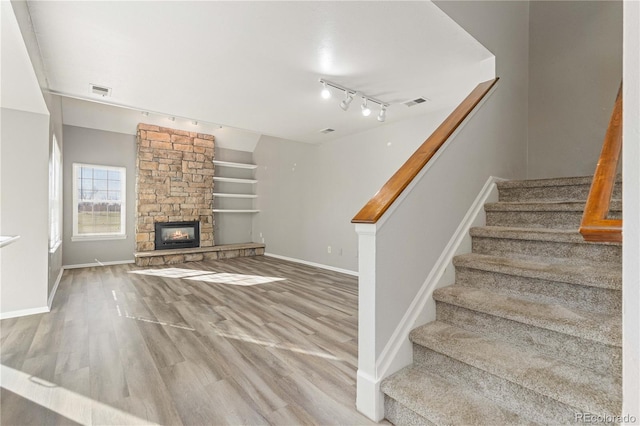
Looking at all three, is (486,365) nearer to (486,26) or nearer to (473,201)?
(473,201)

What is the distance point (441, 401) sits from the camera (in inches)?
52.0

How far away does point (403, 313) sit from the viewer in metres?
1.62

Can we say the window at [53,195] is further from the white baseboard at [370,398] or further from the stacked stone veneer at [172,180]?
the white baseboard at [370,398]

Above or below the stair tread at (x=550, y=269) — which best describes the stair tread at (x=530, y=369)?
below

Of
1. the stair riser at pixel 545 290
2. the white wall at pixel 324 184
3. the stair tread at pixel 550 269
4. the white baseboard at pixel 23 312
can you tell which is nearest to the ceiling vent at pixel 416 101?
the white wall at pixel 324 184

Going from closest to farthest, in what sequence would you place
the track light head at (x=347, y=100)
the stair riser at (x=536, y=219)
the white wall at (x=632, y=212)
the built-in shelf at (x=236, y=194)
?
the white wall at (x=632, y=212)
the stair riser at (x=536, y=219)
the track light head at (x=347, y=100)
the built-in shelf at (x=236, y=194)

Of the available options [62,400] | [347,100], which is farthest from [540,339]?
[347,100]

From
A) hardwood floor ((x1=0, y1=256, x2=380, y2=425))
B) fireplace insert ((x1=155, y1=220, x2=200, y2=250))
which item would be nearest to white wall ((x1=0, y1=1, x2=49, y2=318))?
hardwood floor ((x1=0, y1=256, x2=380, y2=425))

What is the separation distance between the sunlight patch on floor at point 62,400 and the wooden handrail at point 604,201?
207 cm

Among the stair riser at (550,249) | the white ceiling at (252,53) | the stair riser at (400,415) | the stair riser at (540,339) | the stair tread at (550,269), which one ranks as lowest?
the stair riser at (400,415)

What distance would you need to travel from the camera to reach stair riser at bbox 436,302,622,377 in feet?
3.98

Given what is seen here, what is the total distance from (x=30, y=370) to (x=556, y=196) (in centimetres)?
407

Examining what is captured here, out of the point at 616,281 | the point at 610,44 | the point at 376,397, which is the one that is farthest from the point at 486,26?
the point at 376,397

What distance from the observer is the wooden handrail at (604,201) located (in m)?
0.82
